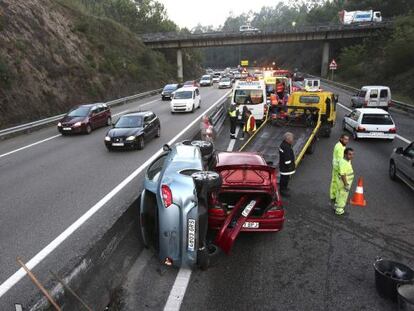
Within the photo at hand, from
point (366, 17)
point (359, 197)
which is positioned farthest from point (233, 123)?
point (366, 17)

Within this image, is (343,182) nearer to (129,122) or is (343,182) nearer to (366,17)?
(129,122)

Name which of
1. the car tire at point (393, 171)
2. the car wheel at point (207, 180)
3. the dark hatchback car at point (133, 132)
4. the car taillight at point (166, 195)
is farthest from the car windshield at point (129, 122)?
the car taillight at point (166, 195)

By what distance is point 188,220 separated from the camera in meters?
5.98

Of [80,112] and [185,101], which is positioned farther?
[185,101]

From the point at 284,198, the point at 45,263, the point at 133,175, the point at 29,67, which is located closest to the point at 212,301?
the point at 45,263

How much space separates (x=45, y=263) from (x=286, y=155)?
6152 mm

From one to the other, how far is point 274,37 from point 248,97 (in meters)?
50.1

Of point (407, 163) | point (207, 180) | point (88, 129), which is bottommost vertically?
point (88, 129)

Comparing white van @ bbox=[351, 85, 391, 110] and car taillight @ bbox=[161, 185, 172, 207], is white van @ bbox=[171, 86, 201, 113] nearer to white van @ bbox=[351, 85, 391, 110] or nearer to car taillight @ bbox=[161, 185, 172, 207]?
white van @ bbox=[351, 85, 391, 110]

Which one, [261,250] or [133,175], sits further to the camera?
[133,175]

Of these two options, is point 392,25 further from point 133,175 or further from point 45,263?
point 45,263

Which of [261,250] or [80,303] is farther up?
[80,303]

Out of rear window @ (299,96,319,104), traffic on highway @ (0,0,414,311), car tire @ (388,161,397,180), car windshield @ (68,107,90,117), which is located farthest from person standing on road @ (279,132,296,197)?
car windshield @ (68,107,90,117)

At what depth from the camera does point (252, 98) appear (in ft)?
67.2
